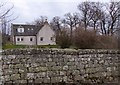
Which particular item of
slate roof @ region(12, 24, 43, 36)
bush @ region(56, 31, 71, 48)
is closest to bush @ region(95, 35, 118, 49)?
bush @ region(56, 31, 71, 48)

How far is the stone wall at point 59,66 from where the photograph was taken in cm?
704

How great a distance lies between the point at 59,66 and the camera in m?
7.40

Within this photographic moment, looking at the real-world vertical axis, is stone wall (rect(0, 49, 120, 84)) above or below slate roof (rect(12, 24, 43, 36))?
below

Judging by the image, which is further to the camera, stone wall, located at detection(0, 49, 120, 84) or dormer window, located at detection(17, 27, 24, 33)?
dormer window, located at detection(17, 27, 24, 33)

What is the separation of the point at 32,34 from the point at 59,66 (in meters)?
40.7

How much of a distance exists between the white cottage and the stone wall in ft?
119

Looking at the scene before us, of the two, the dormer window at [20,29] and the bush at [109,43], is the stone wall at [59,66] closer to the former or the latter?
the bush at [109,43]

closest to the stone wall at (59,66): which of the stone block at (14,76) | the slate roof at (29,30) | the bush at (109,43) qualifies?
the stone block at (14,76)

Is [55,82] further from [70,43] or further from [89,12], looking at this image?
[89,12]

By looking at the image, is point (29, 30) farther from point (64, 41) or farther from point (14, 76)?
point (14, 76)

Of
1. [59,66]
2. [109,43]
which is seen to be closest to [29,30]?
[109,43]

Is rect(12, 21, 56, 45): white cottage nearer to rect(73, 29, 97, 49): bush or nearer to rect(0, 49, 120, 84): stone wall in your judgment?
rect(73, 29, 97, 49): bush

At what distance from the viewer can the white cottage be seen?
45.0m

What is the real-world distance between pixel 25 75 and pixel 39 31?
39.3 metres
